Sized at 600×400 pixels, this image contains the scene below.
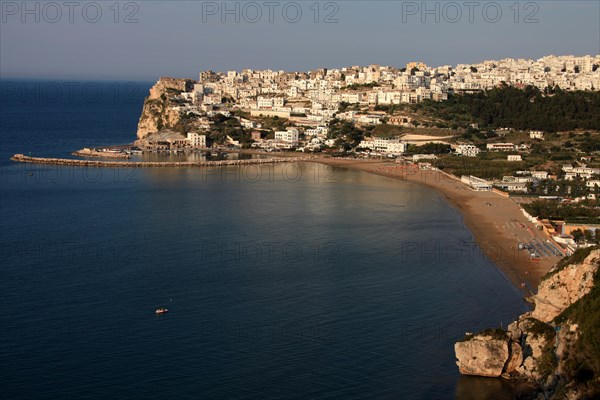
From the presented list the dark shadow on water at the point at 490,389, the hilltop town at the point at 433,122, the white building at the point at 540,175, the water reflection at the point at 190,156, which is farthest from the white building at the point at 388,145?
the dark shadow on water at the point at 490,389

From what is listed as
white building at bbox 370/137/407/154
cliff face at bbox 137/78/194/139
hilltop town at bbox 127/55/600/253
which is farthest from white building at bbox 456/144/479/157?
cliff face at bbox 137/78/194/139

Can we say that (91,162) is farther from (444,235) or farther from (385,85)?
(385,85)

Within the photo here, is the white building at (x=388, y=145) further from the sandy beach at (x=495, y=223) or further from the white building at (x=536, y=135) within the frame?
the white building at (x=536, y=135)

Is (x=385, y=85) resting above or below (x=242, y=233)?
above

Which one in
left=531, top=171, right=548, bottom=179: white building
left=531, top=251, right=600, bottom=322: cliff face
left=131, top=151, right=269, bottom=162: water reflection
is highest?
left=131, top=151, right=269, bottom=162: water reflection

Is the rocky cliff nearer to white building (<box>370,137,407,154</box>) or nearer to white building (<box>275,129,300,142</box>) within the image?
white building (<box>370,137,407,154</box>)

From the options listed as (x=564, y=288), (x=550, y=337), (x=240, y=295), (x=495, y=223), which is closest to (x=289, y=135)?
(x=495, y=223)

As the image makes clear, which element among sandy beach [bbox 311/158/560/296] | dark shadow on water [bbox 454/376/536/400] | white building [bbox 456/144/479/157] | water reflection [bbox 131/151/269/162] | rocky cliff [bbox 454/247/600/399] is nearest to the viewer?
rocky cliff [bbox 454/247/600/399]

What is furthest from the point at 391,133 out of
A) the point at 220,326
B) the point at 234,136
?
the point at 220,326

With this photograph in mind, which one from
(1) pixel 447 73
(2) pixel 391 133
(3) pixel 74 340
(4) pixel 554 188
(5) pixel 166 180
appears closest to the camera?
(3) pixel 74 340
